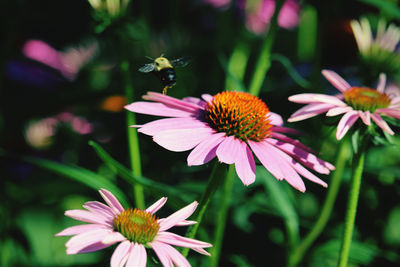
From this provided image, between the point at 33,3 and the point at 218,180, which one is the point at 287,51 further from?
the point at 218,180

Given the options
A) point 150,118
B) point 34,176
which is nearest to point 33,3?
point 34,176

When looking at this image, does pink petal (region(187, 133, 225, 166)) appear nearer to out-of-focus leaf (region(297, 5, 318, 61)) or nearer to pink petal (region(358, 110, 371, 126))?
pink petal (region(358, 110, 371, 126))

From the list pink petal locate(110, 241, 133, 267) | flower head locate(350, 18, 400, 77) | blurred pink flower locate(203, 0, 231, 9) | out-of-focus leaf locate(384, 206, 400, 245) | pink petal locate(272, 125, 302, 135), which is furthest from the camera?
blurred pink flower locate(203, 0, 231, 9)

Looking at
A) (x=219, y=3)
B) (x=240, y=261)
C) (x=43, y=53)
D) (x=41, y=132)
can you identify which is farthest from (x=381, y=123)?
(x=43, y=53)

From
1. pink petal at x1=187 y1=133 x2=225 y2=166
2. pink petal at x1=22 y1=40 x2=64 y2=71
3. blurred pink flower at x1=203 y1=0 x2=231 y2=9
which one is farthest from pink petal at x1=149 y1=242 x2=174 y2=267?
pink petal at x1=22 y1=40 x2=64 y2=71

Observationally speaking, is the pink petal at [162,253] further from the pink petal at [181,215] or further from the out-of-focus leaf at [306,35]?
the out-of-focus leaf at [306,35]

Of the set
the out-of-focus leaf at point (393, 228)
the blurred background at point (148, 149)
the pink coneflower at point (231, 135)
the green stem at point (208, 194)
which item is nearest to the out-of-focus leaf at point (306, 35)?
the blurred background at point (148, 149)
